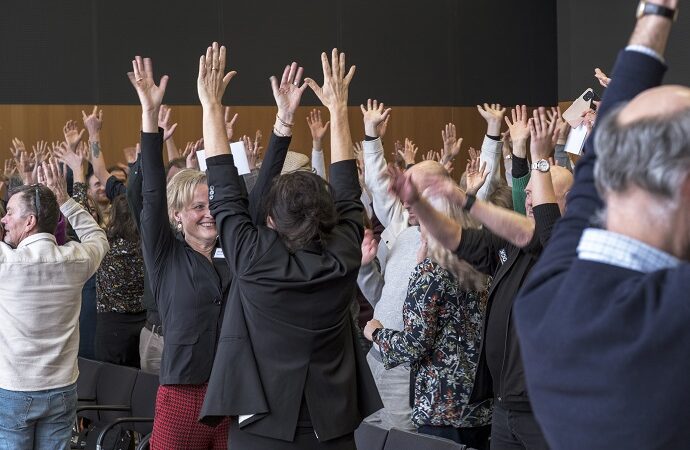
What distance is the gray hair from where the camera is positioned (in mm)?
1238

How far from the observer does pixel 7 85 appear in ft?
29.2

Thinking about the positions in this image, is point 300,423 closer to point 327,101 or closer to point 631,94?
point 327,101

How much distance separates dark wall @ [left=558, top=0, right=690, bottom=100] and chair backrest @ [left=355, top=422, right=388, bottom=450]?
20.1 feet

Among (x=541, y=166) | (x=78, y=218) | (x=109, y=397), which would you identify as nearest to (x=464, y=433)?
(x=541, y=166)

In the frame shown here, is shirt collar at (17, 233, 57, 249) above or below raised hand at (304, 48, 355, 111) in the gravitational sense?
below

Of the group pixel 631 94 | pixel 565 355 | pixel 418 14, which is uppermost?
pixel 418 14

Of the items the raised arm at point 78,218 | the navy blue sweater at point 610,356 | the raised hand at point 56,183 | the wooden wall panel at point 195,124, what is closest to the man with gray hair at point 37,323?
the raised arm at point 78,218

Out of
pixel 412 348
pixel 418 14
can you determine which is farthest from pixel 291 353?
pixel 418 14

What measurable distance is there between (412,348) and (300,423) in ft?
2.57

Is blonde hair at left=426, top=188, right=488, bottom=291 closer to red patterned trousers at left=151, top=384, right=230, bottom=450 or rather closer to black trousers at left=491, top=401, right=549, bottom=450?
black trousers at left=491, top=401, right=549, bottom=450

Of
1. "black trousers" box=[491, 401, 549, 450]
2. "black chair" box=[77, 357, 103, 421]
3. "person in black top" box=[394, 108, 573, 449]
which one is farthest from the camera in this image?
"black chair" box=[77, 357, 103, 421]

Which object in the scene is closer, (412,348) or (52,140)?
(412,348)

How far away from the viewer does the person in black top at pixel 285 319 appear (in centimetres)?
283

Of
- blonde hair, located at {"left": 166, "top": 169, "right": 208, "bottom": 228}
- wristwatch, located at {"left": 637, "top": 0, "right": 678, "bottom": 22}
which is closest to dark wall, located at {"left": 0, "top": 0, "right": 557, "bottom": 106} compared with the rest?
blonde hair, located at {"left": 166, "top": 169, "right": 208, "bottom": 228}
